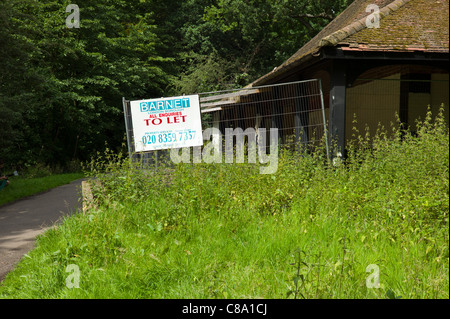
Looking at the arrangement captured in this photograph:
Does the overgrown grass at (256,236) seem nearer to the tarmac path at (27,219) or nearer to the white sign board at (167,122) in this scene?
the tarmac path at (27,219)

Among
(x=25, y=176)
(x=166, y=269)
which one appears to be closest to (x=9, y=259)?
(x=166, y=269)

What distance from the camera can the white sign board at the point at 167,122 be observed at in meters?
7.96

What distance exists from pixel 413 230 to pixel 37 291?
3734mm

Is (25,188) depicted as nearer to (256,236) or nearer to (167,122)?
(167,122)

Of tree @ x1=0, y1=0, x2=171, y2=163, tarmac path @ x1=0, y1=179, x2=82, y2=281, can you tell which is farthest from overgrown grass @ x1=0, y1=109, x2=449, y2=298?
tree @ x1=0, y1=0, x2=171, y2=163

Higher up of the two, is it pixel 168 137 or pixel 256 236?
pixel 168 137

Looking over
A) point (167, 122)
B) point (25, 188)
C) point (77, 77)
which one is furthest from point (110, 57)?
point (167, 122)

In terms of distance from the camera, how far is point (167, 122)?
8.03 meters

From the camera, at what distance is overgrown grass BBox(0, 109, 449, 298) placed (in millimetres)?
3324

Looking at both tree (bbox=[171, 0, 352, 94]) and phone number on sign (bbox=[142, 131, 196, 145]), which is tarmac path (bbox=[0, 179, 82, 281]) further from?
tree (bbox=[171, 0, 352, 94])

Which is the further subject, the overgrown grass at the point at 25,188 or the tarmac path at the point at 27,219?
the overgrown grass at the point at 25,188

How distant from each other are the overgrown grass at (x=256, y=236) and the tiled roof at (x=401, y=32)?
8.98 ft

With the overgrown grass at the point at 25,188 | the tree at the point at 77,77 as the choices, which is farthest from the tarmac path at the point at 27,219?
the tree at the point at 77,77

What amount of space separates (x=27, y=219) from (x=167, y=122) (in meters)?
3.21
